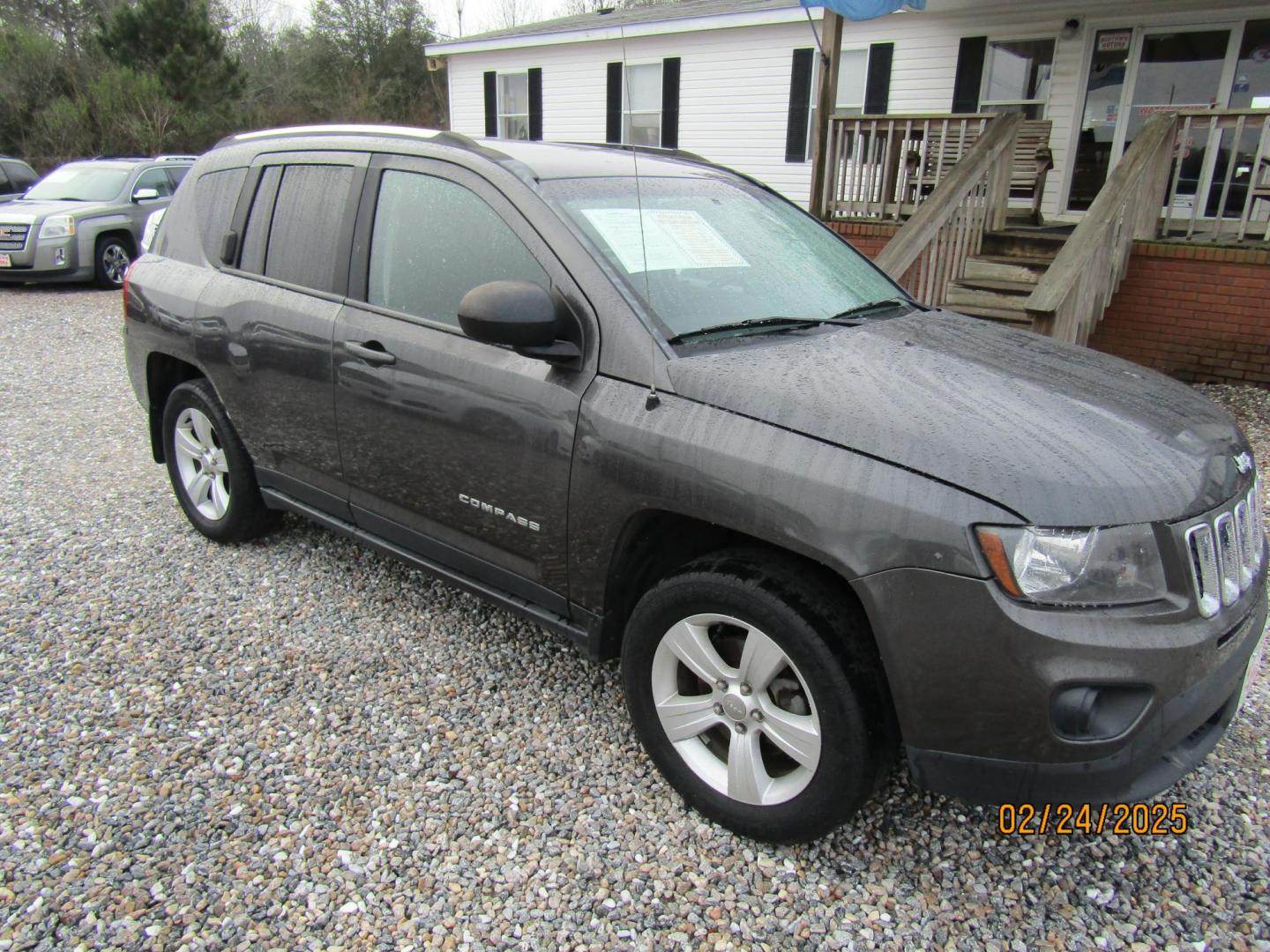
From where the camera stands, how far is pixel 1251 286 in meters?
7.11

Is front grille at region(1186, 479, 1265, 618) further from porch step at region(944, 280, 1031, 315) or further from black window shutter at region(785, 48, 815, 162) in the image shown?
black window shutter at region(785, 48, 815, 162)

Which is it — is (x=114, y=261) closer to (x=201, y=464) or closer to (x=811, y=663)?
(x=201, y=464)

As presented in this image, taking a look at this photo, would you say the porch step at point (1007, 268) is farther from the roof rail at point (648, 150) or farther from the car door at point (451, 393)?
the car door at point (451, 393)

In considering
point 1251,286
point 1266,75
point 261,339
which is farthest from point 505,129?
point 261,339

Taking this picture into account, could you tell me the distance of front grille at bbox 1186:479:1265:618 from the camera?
2.01 metres

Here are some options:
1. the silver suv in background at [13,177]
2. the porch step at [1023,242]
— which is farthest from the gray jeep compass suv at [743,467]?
the silver suv in background at [13,177]

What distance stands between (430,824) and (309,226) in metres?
2.33

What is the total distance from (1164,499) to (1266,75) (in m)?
10.6

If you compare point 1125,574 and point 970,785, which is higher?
point 1125,574

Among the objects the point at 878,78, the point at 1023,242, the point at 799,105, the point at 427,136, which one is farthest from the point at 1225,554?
the point at 799,105

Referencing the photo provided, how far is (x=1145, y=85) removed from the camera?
34.0ft

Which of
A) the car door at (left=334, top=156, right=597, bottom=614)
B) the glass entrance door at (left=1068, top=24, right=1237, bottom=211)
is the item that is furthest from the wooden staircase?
the car door at (left=334, top=156, right=597, bottom=614)

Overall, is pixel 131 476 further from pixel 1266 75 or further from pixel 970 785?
pixel 1266 75
